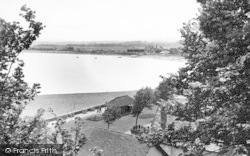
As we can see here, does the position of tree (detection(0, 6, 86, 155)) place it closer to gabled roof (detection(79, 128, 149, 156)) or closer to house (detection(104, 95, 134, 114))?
gabled roof (detection(79, 128, 149, 156))

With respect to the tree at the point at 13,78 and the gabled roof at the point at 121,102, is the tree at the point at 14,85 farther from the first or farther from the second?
the gabled roof at the point at 121,102

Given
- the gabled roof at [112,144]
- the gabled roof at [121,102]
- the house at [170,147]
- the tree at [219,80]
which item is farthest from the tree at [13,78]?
the gabled roof at [121,102]

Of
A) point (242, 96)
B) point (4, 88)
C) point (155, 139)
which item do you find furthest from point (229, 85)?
point (4, 88)

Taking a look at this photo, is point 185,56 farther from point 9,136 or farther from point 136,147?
point 136,147

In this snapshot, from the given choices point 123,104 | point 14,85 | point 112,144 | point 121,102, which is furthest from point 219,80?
point 121,102

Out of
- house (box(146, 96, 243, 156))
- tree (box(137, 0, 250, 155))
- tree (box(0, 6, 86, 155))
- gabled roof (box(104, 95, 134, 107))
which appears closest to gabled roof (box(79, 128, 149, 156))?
house (box(146, 96, 243, 156))
